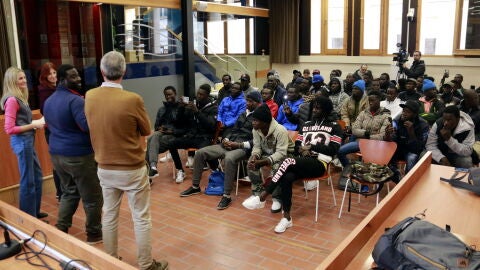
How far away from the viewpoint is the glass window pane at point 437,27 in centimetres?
907

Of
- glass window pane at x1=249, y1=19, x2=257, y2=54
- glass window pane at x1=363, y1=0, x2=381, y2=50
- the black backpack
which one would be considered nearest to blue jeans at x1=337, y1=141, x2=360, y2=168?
the black backpack

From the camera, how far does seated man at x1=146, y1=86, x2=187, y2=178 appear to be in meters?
5.13

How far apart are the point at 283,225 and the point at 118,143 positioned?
176cm

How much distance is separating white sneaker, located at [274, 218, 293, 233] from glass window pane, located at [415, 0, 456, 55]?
728 centimetres

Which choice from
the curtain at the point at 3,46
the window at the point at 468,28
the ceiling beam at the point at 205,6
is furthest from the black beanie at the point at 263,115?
the window at the point at 468,28

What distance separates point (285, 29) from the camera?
442 inches

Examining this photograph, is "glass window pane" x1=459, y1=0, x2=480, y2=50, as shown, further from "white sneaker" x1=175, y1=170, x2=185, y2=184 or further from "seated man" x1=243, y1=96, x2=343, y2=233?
"white sneaker" x1=175, y1=170, x2=185, y2=184

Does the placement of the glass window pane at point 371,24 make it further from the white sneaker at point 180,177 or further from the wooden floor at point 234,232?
the white sneaker at point 180,177

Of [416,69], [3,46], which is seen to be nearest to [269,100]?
[3,46]

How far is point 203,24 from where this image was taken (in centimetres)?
925

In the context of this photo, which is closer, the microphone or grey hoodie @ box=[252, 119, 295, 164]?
the microphone

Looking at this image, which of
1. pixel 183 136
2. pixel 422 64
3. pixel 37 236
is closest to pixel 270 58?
pixel 422 64

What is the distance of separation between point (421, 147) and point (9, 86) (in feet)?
12.6

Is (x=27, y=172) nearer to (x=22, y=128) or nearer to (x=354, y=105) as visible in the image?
(x=22, y=128)
